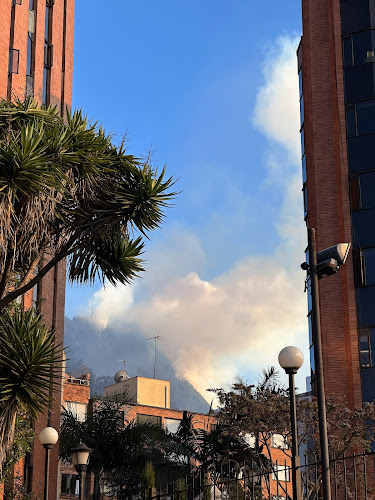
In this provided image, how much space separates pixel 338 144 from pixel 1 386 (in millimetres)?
23354

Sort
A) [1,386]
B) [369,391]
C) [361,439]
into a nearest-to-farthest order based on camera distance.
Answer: [1,386]
[361,439]
[369,391]

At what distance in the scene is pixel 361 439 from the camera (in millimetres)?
28844

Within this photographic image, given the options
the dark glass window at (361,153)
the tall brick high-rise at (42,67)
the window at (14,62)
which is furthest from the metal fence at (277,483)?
the window at (14,62)

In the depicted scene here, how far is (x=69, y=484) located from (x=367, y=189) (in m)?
30.1

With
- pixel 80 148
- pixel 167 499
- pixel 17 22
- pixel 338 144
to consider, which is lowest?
pixel 167 499

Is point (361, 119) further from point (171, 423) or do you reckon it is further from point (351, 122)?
point (171, 423)

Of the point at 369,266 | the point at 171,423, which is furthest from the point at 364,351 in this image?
the point at 171,423

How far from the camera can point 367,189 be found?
1384 inches

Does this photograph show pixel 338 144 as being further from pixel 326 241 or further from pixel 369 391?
pixel 369 391

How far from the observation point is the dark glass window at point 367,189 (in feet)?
115

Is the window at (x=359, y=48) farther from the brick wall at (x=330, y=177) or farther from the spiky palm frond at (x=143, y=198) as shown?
the spiky palm frond at (x=143, y=198)

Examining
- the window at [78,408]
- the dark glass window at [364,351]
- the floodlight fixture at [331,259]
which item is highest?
the window at [78,408]

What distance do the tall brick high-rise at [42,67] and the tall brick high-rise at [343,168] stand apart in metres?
11.4

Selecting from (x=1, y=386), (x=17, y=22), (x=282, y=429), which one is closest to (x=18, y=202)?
(x=1, y=386)
